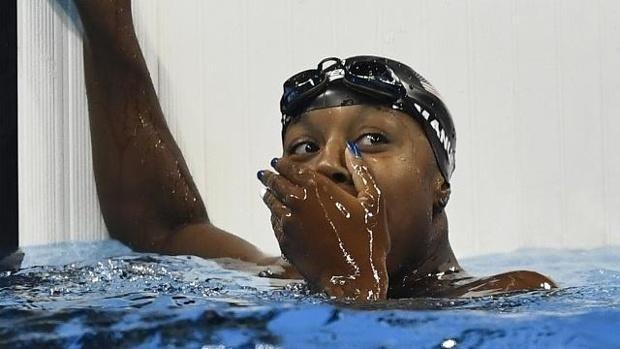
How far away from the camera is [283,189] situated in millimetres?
1665

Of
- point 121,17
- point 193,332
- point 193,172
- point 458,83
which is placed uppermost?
point 121,17

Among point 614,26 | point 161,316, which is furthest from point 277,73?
point 161,316

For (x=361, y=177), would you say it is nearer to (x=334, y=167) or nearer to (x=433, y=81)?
(x=334, y=167)

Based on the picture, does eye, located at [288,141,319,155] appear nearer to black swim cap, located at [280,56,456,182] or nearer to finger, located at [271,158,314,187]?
black swim cap, located at [280,56,456,182]

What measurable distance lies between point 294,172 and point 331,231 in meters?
0.15

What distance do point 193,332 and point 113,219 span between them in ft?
5.88

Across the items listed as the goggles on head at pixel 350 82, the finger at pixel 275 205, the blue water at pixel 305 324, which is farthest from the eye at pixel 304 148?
the blue water at pixel 305 324

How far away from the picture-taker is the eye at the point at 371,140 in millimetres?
1914

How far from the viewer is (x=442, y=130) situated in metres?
2.06

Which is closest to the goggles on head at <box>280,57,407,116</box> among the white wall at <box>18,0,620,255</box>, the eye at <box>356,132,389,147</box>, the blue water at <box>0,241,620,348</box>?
the eye at <box>356,132,389,147</box>

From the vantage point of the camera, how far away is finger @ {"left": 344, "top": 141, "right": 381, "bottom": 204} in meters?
1.68

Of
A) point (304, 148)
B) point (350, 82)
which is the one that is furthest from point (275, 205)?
point (350, 82)

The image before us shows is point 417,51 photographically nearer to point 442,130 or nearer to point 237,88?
point 237,88

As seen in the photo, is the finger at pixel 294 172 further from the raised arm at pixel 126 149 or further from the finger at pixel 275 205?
the raised arm at pixel 126 149
